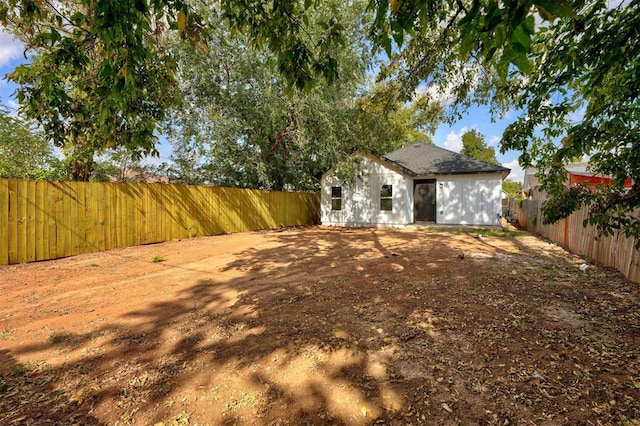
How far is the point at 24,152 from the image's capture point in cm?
1263

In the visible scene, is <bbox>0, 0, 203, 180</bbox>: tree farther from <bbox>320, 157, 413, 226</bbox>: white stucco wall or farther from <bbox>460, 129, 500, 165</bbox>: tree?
<bbox>460, 129, 500, 165</bbox>: tree

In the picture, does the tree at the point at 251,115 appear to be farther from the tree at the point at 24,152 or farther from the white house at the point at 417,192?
the tree at the point at 24,152

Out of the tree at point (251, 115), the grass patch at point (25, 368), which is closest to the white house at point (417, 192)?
the tree at point (251, 115)

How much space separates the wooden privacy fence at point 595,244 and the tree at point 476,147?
122ft

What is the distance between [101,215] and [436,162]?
1453 cm

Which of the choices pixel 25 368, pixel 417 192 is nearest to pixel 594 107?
pixel 25 368

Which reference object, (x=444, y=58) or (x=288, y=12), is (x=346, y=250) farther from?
(x=288, y=12)

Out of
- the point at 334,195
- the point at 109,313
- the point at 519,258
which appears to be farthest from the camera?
the point at 334,195

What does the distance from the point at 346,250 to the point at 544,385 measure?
228 inches

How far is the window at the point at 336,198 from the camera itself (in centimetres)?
1592

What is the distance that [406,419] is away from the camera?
1.86 metres

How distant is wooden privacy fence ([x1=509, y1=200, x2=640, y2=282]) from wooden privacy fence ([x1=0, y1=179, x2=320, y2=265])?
10.1m

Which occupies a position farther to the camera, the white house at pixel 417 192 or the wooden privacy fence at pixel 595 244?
the white house at pixel 417 192

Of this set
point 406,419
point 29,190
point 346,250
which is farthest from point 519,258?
point 29,190
